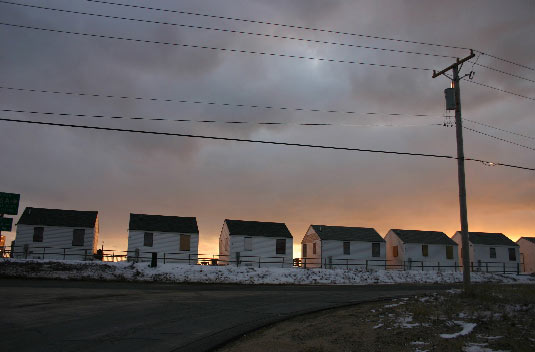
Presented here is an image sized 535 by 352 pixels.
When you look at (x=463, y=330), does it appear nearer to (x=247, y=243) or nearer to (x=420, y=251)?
(x=247, y=243)

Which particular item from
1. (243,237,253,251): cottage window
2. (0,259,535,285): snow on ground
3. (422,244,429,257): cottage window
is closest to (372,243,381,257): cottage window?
(422,244,429,257): cottage window

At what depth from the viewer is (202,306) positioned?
18547mm

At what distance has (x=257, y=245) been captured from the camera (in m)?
53.4

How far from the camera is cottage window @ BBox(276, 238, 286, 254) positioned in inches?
2140

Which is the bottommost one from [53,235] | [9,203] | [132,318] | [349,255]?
[132,318]

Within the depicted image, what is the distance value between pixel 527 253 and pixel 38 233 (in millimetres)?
70150

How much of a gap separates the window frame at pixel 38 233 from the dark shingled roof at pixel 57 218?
52 cm

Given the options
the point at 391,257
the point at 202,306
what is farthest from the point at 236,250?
the point at 202,306

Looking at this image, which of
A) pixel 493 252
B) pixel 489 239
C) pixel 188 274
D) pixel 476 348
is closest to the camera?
pixel 476 348

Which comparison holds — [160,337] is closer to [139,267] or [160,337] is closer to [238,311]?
[238,311]

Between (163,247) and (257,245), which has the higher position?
(257,245)

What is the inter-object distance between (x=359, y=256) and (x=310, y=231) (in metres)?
7.80

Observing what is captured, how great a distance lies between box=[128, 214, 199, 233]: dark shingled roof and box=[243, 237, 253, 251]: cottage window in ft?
18.5

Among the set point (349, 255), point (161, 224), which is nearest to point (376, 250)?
point (349, 255)
